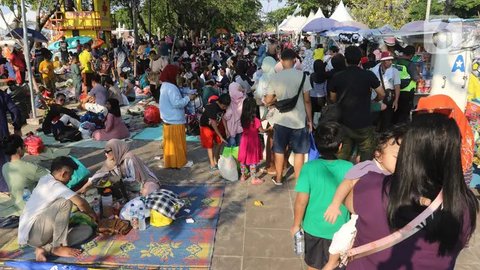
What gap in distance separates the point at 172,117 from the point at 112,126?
238 cm

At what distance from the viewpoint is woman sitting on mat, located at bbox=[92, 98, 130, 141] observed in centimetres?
745

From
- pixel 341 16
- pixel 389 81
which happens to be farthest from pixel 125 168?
pixel 341 16

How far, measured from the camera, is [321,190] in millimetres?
2545

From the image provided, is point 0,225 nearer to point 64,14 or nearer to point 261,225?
point 261,225

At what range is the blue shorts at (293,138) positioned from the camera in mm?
4918

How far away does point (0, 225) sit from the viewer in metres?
4.36

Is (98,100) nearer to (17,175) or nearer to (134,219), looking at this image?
(17,175)

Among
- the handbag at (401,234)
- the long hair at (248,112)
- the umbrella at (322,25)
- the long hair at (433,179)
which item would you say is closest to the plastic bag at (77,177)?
the long hair at (248,112)

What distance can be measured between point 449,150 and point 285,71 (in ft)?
11.3

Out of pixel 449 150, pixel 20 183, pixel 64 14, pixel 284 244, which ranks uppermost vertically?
pixel 64 14

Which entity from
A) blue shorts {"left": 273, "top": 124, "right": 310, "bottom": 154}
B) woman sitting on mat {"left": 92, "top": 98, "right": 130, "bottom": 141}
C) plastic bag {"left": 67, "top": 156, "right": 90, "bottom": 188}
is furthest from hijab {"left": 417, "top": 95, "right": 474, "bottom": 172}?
woman sitting on mat {"left": 92, "top": 98, "right": 130, "bottom": 141}

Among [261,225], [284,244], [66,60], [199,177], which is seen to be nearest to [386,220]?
[284,244]

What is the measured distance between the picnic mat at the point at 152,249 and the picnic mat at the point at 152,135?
3.33 meters

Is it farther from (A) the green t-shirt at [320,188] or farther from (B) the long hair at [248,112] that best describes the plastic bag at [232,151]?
(A) the green t-shirt at [320,188]
